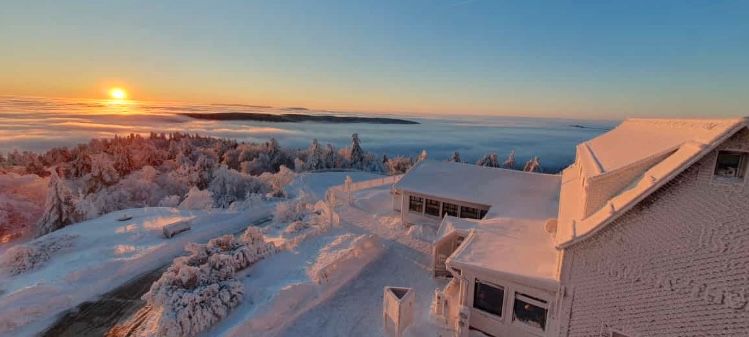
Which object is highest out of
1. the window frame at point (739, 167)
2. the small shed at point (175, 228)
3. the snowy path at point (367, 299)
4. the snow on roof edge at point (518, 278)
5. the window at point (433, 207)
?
the window frame at point (739, 167)

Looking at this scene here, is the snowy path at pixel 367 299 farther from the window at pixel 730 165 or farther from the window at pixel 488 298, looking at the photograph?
the window at pixel 730 165

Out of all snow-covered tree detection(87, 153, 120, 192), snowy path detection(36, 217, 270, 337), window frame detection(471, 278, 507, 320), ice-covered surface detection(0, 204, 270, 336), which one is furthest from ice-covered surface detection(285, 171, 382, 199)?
window frame detection(471, 278, 507, 320)

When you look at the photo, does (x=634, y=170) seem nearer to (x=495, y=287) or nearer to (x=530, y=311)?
(x=530, y=311)

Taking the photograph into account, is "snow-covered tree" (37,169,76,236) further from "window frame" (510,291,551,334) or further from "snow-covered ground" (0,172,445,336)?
"window frame" (510,291,551,334)

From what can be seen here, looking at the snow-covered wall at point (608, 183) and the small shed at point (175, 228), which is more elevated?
the snow-covered wall at point (608, 183)

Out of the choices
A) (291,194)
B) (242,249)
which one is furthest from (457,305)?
(291,194)

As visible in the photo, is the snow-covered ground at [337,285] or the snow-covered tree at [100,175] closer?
the snow-covered ground at [337,285]

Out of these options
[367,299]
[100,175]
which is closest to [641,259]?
[367,299]

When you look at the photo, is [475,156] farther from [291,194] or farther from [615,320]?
[615,320]

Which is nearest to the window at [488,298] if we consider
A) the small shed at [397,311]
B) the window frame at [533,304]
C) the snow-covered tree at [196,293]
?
the window frame at [533,304]
